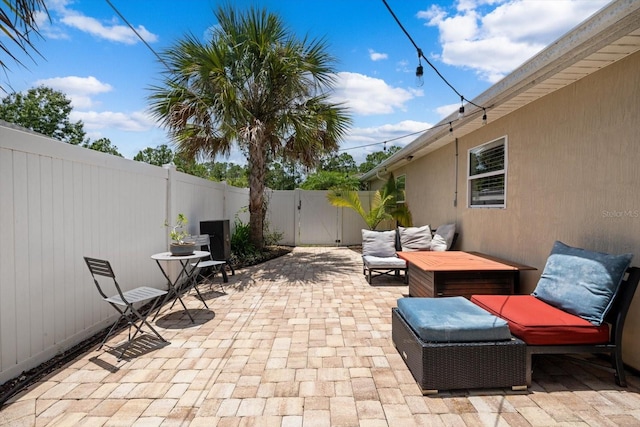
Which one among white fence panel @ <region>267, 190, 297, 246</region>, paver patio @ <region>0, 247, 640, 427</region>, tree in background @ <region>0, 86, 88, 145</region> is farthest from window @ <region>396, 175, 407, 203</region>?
tree in background @ <region>0, 86, 88, 145</region>

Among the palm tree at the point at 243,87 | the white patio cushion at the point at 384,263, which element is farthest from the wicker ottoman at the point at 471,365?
the palm tree at the point at 243,87

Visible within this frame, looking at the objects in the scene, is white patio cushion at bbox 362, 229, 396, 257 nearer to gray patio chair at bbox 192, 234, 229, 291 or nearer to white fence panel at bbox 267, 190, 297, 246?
gray patio chair at bbox 192, 234, 229, 291

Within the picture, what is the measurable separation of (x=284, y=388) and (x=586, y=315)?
2540 mm

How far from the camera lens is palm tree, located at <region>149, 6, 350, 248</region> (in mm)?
7035

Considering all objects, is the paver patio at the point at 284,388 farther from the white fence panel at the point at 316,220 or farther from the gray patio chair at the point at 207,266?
the white fence panel at the point at 316,220

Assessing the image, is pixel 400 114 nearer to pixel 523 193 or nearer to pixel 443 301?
pixel 523 193

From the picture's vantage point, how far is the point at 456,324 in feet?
9.06

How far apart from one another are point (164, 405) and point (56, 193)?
2.16m

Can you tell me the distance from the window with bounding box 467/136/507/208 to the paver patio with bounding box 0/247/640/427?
2.80 metres

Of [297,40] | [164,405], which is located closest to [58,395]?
[164,405]

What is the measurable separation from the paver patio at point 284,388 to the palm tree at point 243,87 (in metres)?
4.51

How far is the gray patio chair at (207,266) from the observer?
5.73 meters

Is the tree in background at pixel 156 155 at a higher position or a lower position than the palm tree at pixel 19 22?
higher

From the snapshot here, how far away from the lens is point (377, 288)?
617 cm
